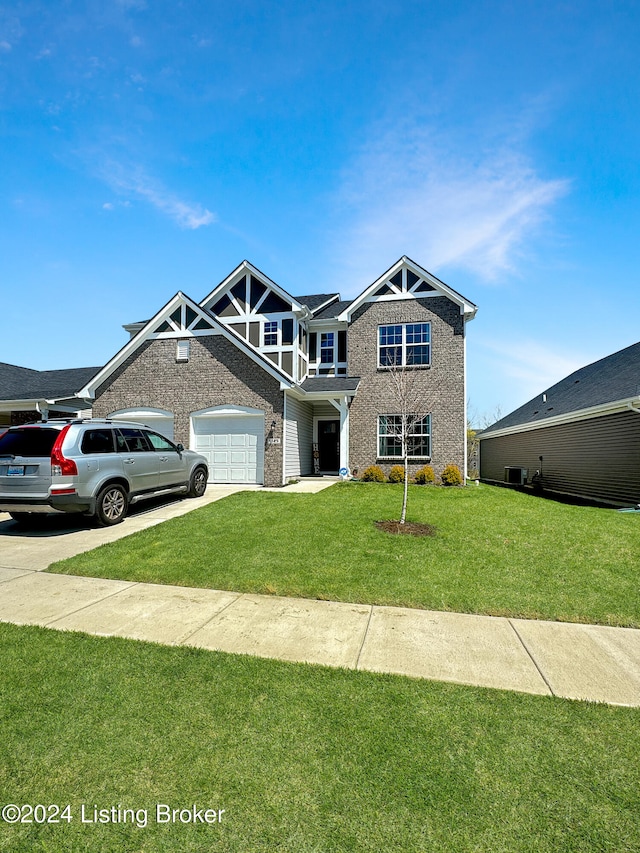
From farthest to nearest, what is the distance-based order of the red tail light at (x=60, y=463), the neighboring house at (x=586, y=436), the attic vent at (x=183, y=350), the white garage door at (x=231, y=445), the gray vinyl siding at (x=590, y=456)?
the attic vent at (x=183, y=350), the white garage door at (x=231, y=445), the neighboring house at (x=586, y=436), the gray vinyl siding at (x=590, y=456), the red tail light at (x=60, y=463)

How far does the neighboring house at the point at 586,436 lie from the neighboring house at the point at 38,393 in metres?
19.2

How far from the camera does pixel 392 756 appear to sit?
7.91 feet

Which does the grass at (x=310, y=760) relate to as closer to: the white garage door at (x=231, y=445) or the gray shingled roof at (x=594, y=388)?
the white garage door at (x=231, y=445)

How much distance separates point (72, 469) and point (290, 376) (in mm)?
10492

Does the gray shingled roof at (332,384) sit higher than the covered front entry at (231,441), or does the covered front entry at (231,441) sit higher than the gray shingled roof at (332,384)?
the gray shingled roof at (332,384)

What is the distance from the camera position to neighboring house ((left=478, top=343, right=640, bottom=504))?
12438 mm

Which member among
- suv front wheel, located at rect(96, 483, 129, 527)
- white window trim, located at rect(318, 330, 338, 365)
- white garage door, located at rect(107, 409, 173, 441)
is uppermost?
white window trim, located at rect(318, 330, 338, 365)

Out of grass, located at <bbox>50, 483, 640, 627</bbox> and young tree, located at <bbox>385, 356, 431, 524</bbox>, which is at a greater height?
young tree, located at <bbox>385, 356, 431, 524</bbox>

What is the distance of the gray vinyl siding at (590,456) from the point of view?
12.3 meters

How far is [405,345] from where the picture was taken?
57.7ft

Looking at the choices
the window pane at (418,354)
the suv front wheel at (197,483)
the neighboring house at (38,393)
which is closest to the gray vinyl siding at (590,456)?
the window pane at (418,354)

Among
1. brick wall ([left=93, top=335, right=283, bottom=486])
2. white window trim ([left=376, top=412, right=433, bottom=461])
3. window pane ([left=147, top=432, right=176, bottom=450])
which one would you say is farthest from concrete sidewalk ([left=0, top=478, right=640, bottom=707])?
white window trim ([left=376, top=412, right=433, bottom=461])

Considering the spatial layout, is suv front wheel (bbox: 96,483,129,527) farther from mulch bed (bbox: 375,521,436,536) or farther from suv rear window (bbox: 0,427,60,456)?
mulch bed (bbox: 375,521,436,536)

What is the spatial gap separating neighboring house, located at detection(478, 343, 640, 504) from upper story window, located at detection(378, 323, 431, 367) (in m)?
5.83
